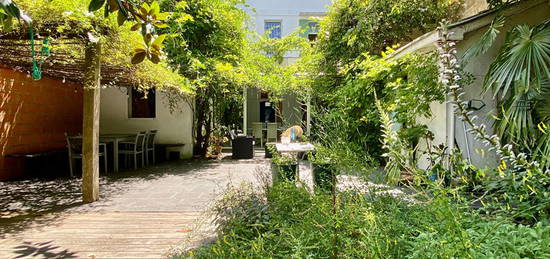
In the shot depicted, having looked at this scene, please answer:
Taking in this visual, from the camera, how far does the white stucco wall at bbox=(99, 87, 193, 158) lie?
31.8 feet

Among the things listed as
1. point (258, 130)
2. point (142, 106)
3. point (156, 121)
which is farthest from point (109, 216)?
point (258, 130)

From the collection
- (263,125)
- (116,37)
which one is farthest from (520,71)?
(263,125)

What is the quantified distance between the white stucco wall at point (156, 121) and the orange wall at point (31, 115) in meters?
0.92

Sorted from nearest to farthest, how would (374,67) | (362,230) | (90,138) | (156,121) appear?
(362,230) < (90,138) < (374,67) < (156,121)

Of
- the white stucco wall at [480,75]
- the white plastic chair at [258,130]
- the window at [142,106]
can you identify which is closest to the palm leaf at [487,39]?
the white stucco wall at [480,75]

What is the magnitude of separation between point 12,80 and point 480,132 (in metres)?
7.97

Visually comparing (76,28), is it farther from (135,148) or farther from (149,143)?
(149,143)

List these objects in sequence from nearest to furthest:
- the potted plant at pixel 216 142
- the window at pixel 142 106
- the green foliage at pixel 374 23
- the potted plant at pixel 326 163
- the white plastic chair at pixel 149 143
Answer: the potted plant at pixel 326 163 < the green foliage at pixel 374 23 < the white plastic chair at pixel 149 143 < the window at pixel 142 106 < the potted plant at pixel 216 142

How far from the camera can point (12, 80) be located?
6.52m

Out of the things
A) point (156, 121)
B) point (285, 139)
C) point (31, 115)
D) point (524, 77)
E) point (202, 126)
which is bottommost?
point (285, 139)

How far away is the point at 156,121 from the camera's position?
32.1ft

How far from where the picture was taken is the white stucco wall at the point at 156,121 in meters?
9.69

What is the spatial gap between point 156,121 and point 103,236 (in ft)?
22.5

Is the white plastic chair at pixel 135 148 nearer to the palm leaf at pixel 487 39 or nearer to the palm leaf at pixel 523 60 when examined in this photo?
the palm leaf at pixel 487 39
